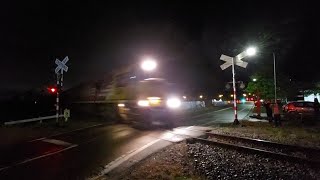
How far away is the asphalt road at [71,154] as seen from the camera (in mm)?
7996

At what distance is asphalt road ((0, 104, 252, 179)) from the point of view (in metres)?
8.00

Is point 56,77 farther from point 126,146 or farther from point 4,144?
point 126,146

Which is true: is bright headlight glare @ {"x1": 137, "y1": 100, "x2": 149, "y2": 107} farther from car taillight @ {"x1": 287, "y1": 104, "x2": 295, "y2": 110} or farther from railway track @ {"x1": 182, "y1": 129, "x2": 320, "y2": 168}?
car taillight @ {"x1": 287, "y1": 104, "x2": 295, "y2": 110}

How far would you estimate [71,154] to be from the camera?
1027 centimetres

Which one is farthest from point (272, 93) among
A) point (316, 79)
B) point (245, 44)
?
point (316, 79)

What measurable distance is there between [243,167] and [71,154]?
245 inches

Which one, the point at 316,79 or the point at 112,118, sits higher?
the point at 316,79

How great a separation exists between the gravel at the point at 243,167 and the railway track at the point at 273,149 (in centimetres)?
25

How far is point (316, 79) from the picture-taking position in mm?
36188

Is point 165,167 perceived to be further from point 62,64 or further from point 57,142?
point 62,64

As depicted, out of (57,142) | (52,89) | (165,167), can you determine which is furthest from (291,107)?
(165,167)

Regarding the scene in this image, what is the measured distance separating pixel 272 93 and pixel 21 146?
1049 inches

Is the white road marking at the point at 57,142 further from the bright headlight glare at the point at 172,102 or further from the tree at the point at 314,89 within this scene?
the tree at the point at 314,89

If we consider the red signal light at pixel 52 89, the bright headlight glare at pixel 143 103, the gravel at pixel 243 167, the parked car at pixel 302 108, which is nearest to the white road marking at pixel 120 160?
the gravel at pixel 243 167
